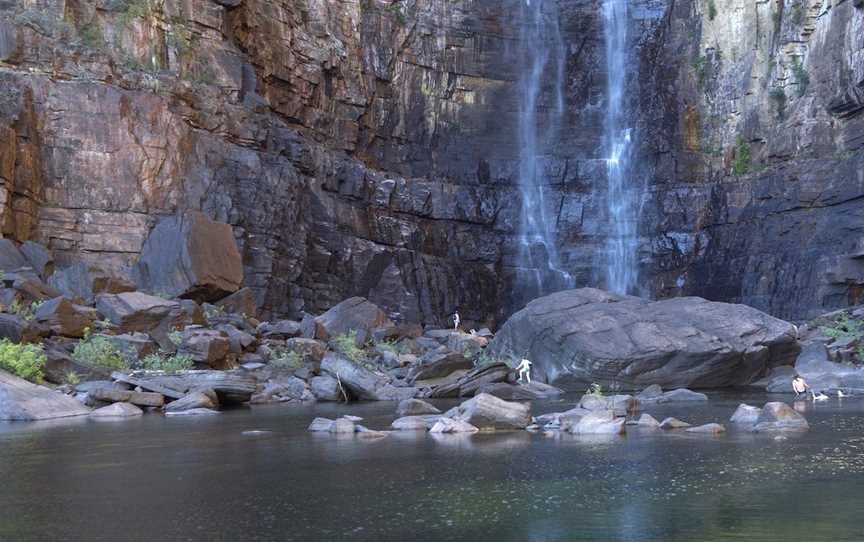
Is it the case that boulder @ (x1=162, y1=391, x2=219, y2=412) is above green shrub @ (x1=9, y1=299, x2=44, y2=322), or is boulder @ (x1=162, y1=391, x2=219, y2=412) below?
below

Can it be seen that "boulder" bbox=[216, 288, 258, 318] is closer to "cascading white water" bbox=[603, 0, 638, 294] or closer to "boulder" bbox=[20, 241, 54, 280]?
"boulder" bbox=[20, 241, 54, 280]

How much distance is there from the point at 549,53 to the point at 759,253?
59.5 ft

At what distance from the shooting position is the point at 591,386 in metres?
27.2

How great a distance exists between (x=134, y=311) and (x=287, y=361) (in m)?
4.97

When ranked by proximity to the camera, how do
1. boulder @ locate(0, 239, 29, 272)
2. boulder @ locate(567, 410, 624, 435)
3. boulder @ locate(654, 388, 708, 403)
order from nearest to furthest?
boulder @ locate(567, 410, 624, 435), boulder @ locate(654, 388, 708, 403), boulder @ locate(0, 239, 29, 272)

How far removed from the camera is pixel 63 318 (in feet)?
89.4

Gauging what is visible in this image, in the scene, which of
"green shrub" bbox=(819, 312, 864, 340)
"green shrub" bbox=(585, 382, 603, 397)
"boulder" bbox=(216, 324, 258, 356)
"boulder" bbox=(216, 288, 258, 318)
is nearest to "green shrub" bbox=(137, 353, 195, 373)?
"boulder" bbox=(216, 324, 258, 356)

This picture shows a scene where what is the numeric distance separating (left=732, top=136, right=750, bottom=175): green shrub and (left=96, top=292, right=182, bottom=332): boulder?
Answer: 31.5m

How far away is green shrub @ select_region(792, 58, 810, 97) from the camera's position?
46.9m

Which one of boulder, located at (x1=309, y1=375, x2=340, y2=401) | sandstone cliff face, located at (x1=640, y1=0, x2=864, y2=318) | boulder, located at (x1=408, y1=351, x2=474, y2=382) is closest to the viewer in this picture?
boulder, located at (x1=309, y1=375, x2=340, y2=401)

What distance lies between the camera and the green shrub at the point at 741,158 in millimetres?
49469

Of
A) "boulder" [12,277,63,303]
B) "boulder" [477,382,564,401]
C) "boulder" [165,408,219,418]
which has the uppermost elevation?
"boulder" [12,277,63,303]

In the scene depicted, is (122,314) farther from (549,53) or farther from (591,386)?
(549,53)

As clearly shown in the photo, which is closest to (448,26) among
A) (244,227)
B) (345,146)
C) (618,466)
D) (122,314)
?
(345,146)
